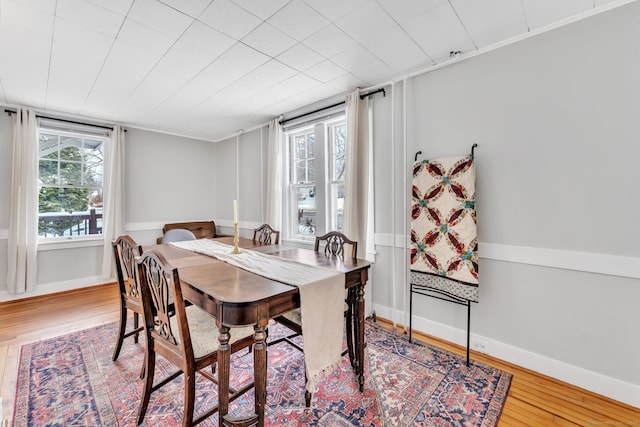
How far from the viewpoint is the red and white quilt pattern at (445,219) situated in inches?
86.0

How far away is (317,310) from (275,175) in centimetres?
276

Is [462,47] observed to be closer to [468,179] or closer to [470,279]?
[468,179]

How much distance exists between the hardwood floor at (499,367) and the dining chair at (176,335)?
2.51 feet

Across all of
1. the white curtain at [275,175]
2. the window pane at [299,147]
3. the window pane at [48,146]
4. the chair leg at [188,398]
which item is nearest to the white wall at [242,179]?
the white curtain at [275,175]

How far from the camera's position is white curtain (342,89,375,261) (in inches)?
116

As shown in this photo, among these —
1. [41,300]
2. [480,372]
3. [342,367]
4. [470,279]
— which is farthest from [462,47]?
[41,300]

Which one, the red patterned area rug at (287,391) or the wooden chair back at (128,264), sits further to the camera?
the wooden chair back at (128,264)

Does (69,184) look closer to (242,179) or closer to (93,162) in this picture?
(93,162)

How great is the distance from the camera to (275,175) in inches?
157

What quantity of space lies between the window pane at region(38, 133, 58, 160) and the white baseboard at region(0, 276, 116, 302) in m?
1.78

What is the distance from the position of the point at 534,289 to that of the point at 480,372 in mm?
746

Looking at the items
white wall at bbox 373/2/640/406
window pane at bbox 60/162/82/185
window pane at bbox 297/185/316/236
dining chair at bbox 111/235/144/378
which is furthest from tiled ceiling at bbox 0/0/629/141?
dining chair at bbox 111/235/144/378

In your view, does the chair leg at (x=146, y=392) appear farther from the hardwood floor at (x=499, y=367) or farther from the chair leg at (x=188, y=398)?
the hardwood floor at (x=499, y=367)

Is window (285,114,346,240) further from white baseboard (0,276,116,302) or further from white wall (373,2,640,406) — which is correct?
white baseboard (0,276,116,302)
